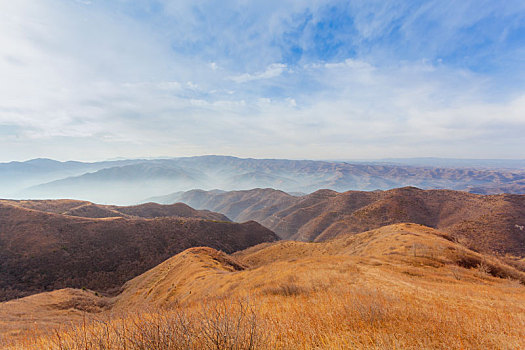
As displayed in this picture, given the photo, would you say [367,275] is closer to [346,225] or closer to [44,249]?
[44,249]

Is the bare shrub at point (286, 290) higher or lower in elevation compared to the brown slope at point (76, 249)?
higher

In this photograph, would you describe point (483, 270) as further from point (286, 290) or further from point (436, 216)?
point (436, 216)

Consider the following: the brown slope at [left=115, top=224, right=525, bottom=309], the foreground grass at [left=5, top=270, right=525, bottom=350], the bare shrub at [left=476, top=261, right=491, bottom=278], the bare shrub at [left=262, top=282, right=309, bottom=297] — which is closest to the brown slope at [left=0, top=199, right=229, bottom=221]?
the brown slope at [left=115, top=224, right=525, bottom=309]

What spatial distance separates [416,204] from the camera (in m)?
74.2

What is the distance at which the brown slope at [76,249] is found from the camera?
27.2 m

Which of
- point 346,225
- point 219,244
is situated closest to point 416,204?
point 346,225

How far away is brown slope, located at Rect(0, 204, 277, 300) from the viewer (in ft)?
89.4

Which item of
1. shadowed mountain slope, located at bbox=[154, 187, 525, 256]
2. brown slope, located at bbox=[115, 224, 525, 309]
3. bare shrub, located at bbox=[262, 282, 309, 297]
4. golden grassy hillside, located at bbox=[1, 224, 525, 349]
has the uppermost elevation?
golden grassy hillside, located at bbox=[1, 224, 525, 349]

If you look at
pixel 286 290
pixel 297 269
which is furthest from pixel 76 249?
pixel 286 290

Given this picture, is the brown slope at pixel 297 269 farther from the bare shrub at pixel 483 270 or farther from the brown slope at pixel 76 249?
the brown slope at pixel 76 249

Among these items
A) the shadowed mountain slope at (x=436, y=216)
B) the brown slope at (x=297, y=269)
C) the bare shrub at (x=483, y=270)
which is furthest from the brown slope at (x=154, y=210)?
the bare shrub at (x=483, y=270)

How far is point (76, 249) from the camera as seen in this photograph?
3366 centimetres

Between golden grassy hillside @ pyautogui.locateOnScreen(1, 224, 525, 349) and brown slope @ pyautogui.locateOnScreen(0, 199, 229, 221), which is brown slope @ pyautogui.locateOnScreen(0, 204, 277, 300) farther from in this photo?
golden grassy hillside @ pyautogui.locateOnScreen(1, 224, 525, 349)

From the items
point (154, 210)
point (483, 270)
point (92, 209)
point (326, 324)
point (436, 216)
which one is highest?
point (326, 324)
